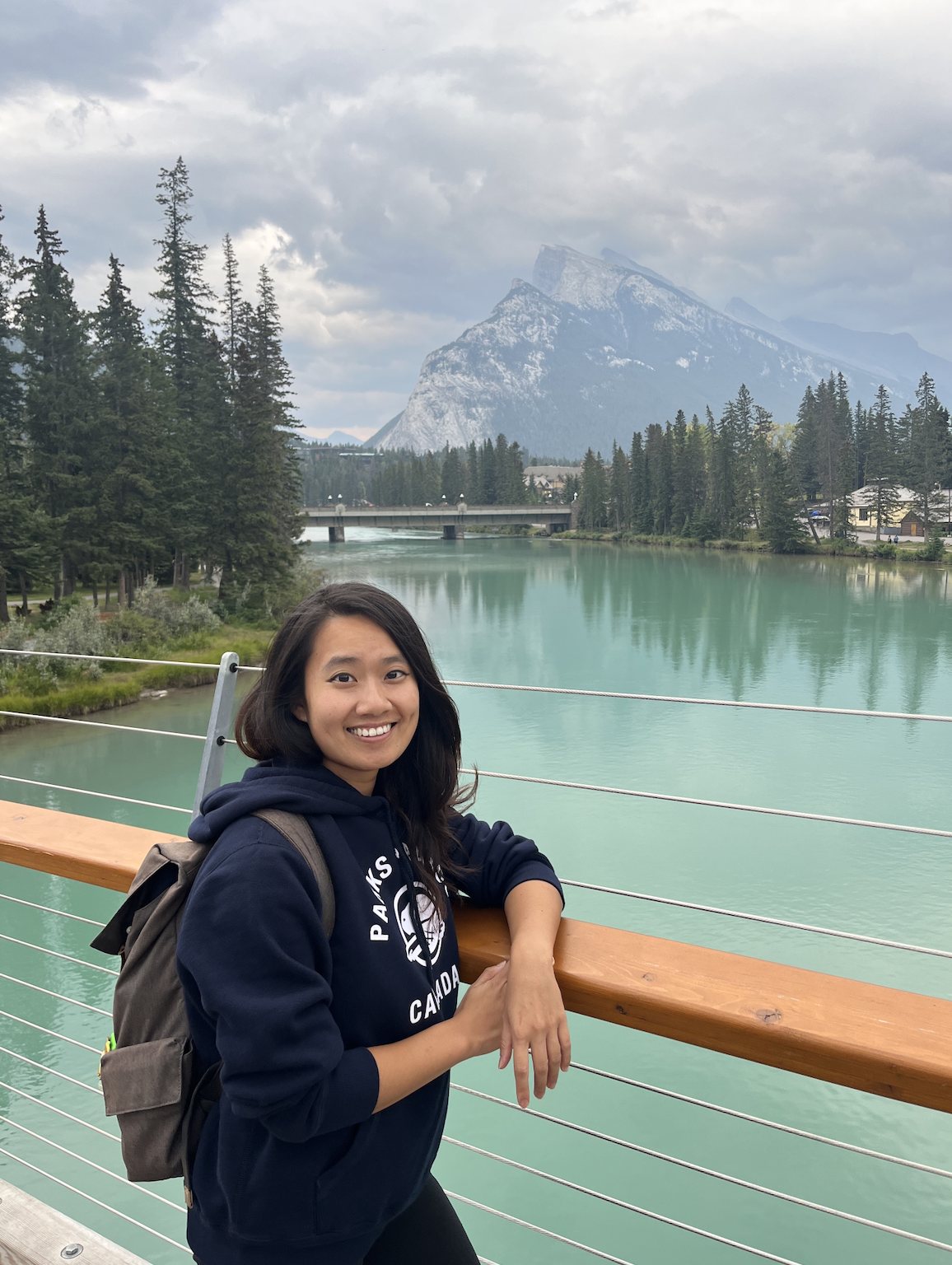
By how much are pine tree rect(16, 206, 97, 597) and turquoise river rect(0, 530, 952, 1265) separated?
5.58 meters

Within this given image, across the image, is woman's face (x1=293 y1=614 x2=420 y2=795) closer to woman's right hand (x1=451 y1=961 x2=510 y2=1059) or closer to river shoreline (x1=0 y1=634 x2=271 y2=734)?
woman's right hand (x1=451 y1=961 x2=510 y2=1059)

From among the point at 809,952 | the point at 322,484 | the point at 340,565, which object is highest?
the point at 322,484

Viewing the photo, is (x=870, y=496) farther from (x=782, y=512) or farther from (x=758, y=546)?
(x=758, y=546)

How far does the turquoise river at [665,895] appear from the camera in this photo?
4.23 metres

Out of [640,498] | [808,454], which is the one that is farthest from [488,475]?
[808,454]

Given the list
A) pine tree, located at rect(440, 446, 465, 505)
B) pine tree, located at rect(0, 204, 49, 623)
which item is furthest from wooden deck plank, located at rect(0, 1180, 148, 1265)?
pine tree, located at rect(440, 446, 465, 505)

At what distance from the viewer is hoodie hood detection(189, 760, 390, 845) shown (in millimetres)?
844

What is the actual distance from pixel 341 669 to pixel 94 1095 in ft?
17.3

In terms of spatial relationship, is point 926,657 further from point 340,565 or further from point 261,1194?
point 340,565

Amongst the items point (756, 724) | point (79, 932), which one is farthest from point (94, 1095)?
point (756, 724)

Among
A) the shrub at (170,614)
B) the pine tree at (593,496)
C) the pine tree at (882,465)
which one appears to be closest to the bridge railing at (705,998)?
the shrub at (170,614)

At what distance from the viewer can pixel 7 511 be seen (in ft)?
52.4

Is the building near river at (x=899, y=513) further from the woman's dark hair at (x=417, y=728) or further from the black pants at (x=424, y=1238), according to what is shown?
the black pants at (x=424, y=1238)

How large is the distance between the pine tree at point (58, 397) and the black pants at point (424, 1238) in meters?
18.7
